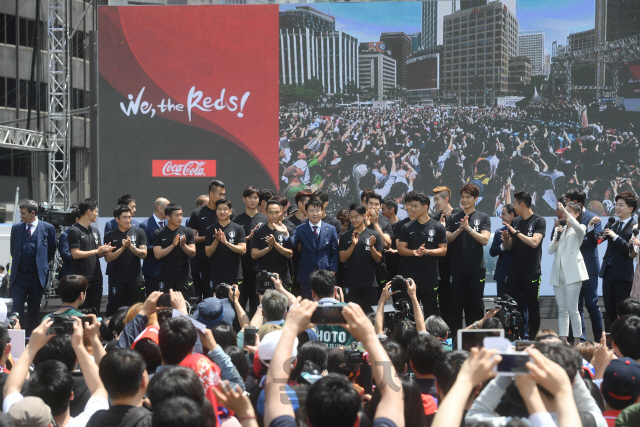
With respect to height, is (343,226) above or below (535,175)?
below

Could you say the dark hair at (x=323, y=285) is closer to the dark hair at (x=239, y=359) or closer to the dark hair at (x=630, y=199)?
the dark hair at (x=239, y=359)

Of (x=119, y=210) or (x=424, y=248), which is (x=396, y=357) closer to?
(x=424, y=248)

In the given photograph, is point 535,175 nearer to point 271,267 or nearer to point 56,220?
point 271,267

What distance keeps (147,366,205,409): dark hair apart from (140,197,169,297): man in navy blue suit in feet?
17.6

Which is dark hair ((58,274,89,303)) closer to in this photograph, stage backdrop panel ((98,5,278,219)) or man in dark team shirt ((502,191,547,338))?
man in dark team shirt ((502,191,547,338))

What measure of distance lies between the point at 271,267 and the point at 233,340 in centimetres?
331

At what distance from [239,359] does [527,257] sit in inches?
176

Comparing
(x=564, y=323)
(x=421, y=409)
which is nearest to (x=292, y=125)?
(x=564, y=323)

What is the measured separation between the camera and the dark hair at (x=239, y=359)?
309cm

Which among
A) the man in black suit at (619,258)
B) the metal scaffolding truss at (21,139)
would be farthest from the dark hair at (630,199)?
the metal scaffolding truss at (21,139)

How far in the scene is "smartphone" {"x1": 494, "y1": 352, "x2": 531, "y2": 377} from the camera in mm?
1593

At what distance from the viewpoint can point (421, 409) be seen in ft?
7.89

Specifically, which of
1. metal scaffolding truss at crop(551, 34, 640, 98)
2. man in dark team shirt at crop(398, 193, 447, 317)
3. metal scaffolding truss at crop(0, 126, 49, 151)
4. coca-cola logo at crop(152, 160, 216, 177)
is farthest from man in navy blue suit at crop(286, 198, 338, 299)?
metal scaffolding truss at crop(0, 126, 49, 151)

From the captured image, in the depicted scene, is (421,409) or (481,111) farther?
(481,111)
